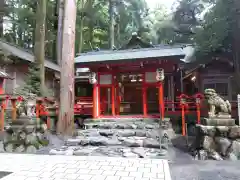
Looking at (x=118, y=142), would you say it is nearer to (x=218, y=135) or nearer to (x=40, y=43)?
(x=218, y=135)

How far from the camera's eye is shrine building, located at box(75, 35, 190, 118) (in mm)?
8580

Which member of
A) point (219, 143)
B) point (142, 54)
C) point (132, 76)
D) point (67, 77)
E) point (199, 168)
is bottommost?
point (199, 168)

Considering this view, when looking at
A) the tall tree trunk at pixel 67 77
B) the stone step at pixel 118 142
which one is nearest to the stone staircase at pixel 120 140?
the stone step at pixel 118 142

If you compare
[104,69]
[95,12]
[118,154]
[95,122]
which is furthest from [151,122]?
[95,12]

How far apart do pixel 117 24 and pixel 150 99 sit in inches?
558

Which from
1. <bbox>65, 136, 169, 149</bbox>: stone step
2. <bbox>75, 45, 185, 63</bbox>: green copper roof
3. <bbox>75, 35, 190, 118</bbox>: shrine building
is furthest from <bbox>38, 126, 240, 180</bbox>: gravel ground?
<bbox>75, 45, 185, 63</bbox>: green copper roof

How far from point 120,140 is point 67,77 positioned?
326 centimetres

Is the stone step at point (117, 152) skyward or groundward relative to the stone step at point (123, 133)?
groundward

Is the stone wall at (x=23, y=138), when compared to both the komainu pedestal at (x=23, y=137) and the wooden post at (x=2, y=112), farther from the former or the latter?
the wooden post at (x=2, y=112)

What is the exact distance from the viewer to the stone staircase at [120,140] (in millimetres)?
5402

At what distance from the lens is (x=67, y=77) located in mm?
7520

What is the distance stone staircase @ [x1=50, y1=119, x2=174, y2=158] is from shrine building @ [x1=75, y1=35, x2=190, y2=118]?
100 centimetres

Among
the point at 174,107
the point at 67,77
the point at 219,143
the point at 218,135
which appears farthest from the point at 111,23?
the point at 219,143

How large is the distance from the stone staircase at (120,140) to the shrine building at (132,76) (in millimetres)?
1000
